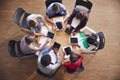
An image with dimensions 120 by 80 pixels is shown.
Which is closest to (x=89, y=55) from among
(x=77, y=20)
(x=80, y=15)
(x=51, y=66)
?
(x=77, y=20)

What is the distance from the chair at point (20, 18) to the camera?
5.00 m

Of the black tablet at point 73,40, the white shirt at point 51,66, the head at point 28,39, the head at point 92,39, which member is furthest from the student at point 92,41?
the head at point 28,39

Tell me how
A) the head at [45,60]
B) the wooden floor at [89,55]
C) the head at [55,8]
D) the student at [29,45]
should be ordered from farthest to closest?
the wooden floor at [89,55] → the head at [55,8] → the student at [29,45] → the head at [45,60]

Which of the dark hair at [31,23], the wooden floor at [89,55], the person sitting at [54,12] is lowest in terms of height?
the wooden floor at [89,55]

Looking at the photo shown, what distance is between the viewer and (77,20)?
490cm

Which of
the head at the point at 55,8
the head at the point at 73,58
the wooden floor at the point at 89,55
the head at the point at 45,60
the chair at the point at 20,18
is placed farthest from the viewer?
the wooden floor at the point at 89,55

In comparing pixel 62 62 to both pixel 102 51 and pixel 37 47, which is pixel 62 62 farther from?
pixel 102 51

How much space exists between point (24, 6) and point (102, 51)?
2.18 metres

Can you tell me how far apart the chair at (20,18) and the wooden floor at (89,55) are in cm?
62

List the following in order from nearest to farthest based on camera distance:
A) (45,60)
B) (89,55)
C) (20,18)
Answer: (45,60) → (20,18) → (89,55)

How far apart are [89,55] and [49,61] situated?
1.43 meters

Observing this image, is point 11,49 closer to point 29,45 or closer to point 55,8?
point 29,45

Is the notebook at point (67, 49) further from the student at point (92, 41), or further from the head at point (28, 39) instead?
the head at point (28, 39)

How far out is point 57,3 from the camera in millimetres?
4914
